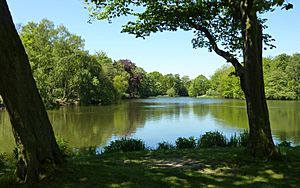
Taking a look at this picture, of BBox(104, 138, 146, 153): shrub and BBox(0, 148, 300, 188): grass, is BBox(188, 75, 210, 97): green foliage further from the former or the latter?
BBox(0, 148, 300, 188): grass

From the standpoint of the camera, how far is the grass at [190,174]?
206 inches

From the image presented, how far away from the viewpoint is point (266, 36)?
9234 millimetres

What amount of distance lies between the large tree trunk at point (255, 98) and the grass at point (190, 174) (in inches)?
13.5

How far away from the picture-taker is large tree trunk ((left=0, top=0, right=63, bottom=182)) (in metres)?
4.86

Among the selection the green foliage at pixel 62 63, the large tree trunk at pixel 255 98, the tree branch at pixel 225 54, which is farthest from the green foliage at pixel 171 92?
the large tree trunk at pixel 255 98

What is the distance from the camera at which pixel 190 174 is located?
6199mm

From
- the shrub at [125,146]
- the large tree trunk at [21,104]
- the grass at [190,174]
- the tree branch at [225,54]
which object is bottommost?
the shrub at [125,146]

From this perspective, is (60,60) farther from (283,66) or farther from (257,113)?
(283,66)

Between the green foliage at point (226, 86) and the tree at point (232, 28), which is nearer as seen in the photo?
the tree at point (232, 28)

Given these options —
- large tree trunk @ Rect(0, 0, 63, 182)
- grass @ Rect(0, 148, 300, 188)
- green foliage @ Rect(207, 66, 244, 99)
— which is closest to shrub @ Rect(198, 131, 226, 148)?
grass @ Rect(0, 148, 300, 188)

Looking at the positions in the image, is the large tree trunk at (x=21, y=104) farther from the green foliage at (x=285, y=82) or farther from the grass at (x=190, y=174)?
the green foliage at (x=285, y=82)

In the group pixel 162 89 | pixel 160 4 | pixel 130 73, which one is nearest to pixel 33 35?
pixel 130 73

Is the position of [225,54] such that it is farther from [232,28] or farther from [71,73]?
[71,73]

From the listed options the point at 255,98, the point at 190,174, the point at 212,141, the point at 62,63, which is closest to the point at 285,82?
the point at 62,63
